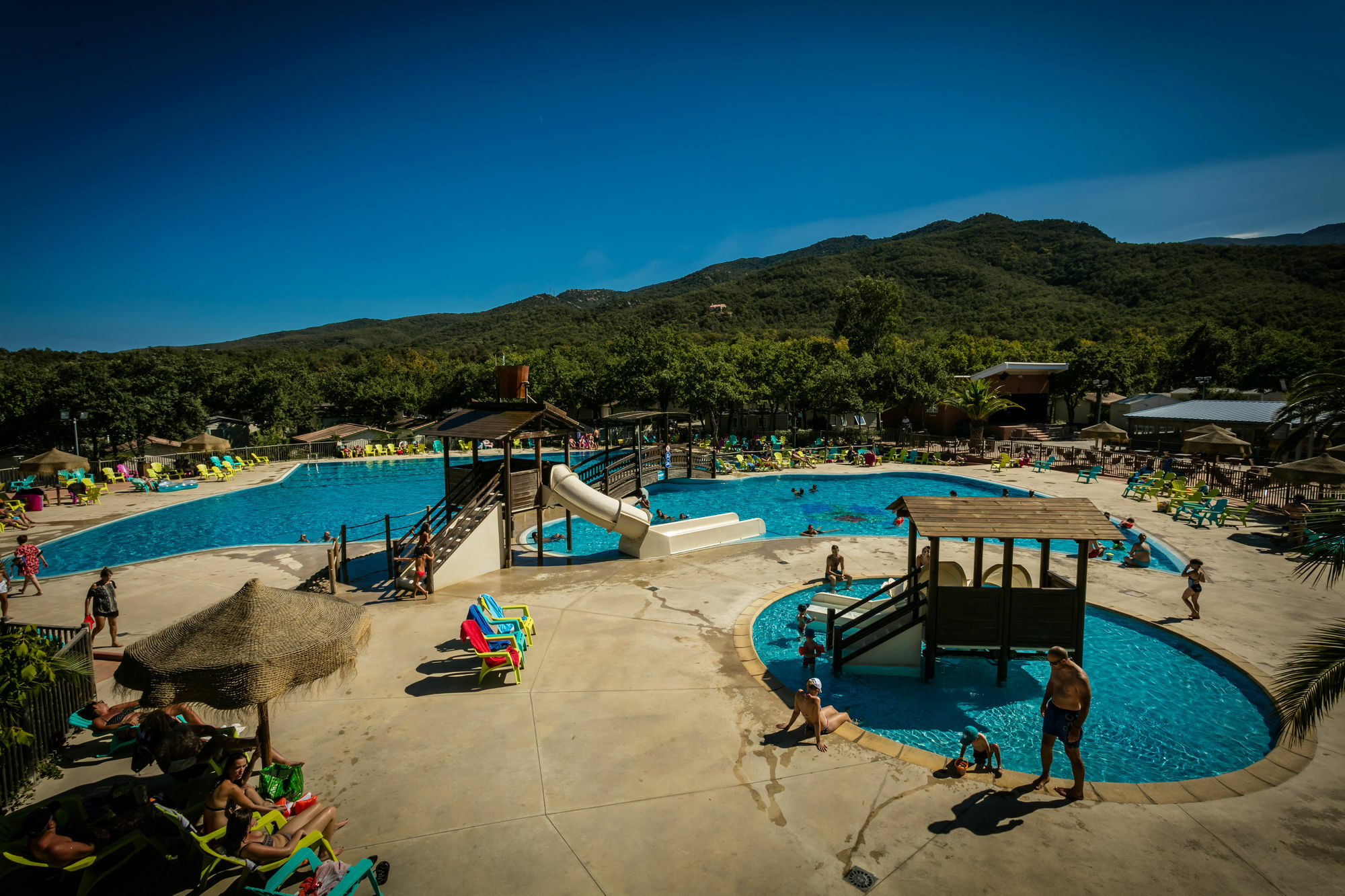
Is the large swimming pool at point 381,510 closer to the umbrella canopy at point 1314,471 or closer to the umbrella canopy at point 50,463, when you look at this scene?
the umbrella canopy at point 50,463

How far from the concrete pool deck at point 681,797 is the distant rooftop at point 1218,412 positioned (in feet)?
80.9

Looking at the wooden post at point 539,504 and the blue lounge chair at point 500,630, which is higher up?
the wooden post at point 539,504

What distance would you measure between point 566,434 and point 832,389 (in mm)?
25248

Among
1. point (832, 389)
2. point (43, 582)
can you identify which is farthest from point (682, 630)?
point (832, 389)

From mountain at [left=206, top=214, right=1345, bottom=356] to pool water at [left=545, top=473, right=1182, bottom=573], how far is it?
215 ft

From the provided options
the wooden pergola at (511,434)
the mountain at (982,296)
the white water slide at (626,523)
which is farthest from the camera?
the mountain at (982,296)

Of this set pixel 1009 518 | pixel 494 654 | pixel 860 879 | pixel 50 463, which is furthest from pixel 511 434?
pixel 50 463

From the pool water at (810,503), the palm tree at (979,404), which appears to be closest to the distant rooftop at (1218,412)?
the palm tree at (979,404)

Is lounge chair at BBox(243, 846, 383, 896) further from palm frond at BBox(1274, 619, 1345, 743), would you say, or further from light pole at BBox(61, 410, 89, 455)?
light pole at BBox(61, 410, 89, 455)

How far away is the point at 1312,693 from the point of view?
5.33 metres

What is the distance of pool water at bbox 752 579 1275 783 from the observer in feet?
23.8

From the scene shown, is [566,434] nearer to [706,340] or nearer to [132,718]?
[132,718]

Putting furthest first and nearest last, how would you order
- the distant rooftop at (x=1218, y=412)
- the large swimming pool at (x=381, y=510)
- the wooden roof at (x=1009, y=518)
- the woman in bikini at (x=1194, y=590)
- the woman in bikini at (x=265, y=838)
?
the distant rooftop at (x=1218, y=412), the large swimming pool at (x=381, y=510), the woman in bikini at (x=1194, y=590), the wooden roof at (x=1009, y=518), the woman in bikini at (x=265, y=838)

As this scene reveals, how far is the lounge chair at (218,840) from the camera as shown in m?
4.67
